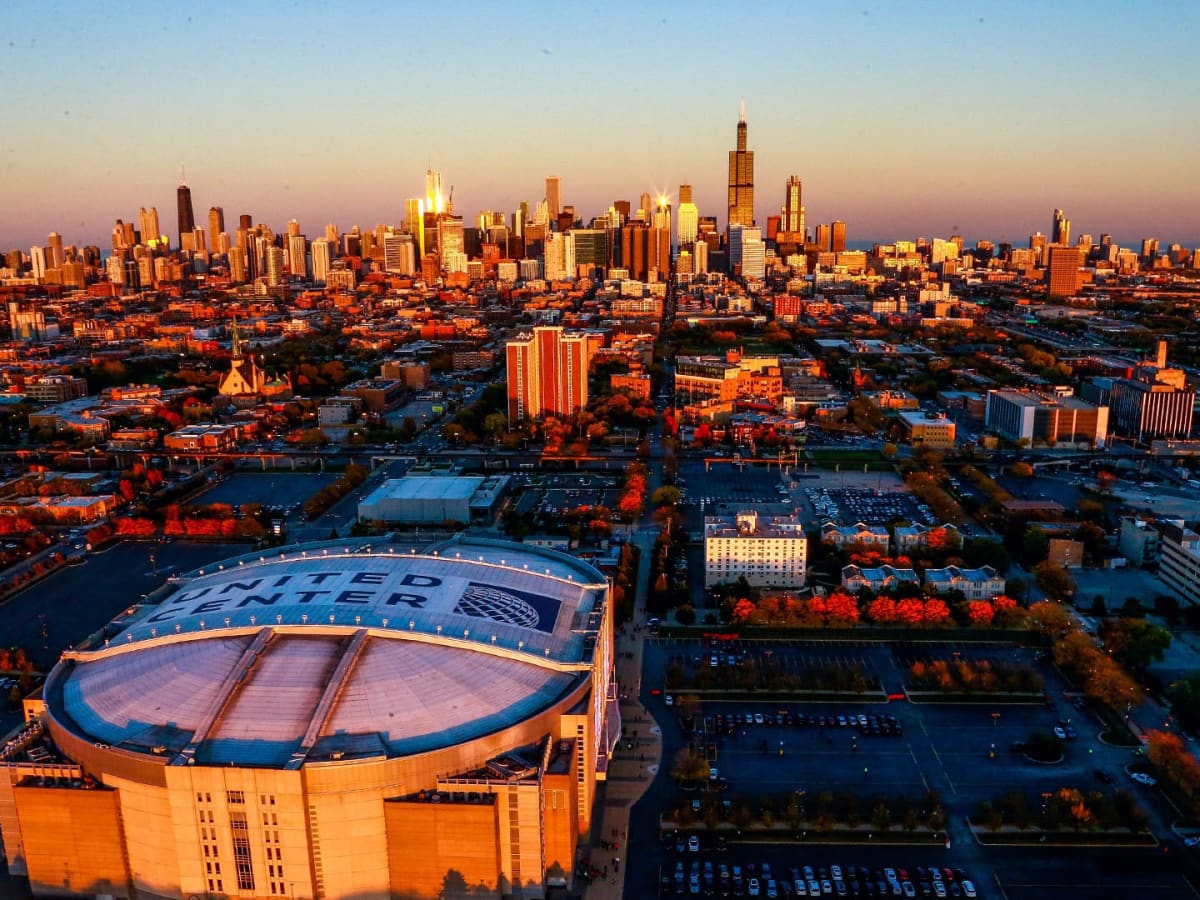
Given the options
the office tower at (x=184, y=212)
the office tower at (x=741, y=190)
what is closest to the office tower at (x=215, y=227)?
the office tower at (x=184, y=212)

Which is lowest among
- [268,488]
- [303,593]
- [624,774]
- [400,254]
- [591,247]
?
[624,774]

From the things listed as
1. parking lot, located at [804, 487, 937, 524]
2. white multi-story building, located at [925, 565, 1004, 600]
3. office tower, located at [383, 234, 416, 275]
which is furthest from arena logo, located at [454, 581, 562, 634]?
office tower, located at [383, 234, 416, 275]

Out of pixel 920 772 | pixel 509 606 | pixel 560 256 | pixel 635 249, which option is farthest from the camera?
pixel 635 249

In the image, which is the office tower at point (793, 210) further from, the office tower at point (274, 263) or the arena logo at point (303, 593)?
the arena logo at point (303, 593)

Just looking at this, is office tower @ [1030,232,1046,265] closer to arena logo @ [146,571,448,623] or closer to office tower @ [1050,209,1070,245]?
office tower @ [1050,209,1070,245]

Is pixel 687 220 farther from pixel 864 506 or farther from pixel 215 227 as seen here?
pixel 864 506

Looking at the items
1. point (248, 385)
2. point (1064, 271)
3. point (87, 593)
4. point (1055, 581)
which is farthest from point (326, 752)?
point (1064, 271)

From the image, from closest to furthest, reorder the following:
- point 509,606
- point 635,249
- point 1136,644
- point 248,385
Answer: point 509,606 → point 1136,644 → point 248,385 → point 635,249

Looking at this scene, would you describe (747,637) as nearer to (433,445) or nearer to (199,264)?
(433,445)
